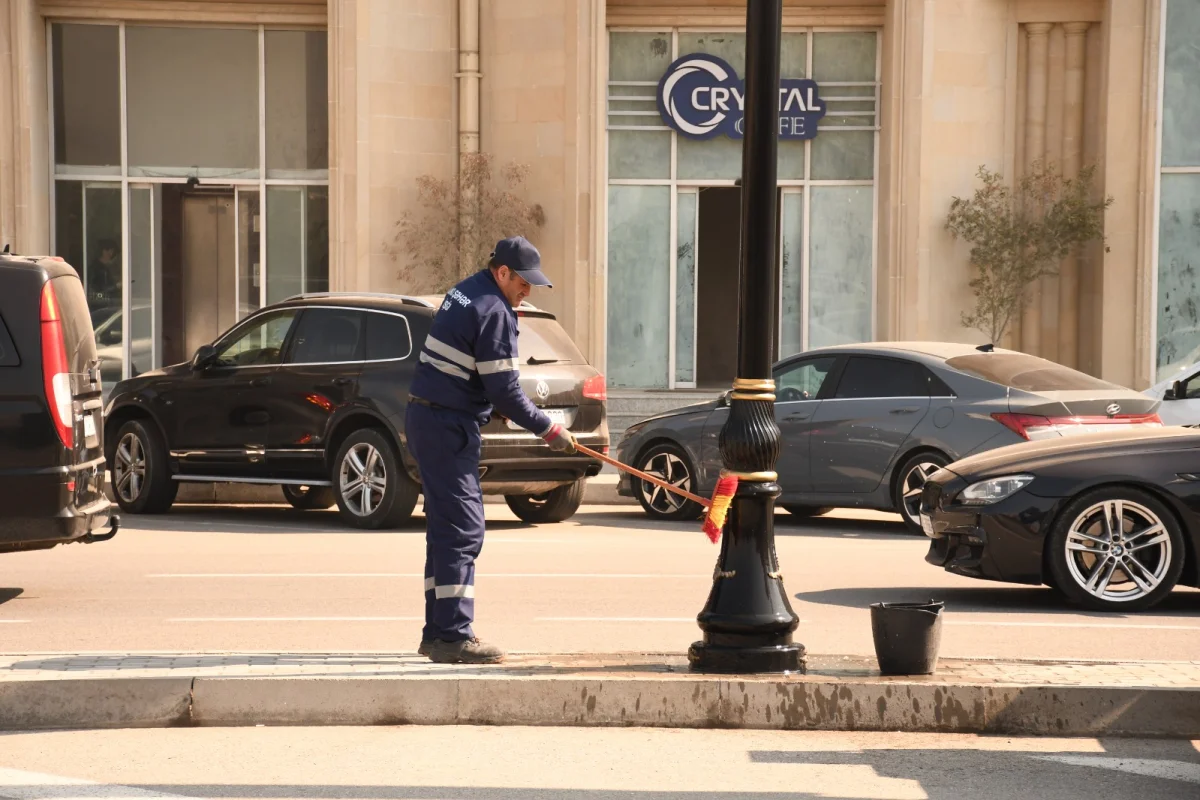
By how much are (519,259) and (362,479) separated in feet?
21.6

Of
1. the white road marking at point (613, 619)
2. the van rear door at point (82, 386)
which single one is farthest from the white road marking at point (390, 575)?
the white road marking at point (613, 619)

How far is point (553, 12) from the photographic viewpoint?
23.2m

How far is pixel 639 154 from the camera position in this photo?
2411cm

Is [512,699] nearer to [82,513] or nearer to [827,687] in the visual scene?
[827,687]

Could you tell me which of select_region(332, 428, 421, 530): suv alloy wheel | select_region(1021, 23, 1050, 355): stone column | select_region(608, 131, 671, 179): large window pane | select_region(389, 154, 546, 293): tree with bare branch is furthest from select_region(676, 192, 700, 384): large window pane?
select_region(332, 428, 421, 530): suv alloy wheel

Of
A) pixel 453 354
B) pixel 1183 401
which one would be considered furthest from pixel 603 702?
pixel 1183 401

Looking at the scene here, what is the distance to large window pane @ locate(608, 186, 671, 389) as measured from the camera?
24.2m

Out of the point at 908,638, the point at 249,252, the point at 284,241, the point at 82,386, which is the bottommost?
the point at 908,638

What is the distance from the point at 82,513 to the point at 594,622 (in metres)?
2.82

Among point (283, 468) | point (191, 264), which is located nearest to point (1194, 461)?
point (283, 468)

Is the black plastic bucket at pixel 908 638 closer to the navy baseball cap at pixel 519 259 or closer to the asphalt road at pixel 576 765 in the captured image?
the asphalt road at pixel 576 765

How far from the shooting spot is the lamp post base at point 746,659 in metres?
6.73

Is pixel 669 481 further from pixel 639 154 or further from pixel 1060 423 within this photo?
pixel 639 154

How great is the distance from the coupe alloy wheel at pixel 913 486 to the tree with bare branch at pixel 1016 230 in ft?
31.8
